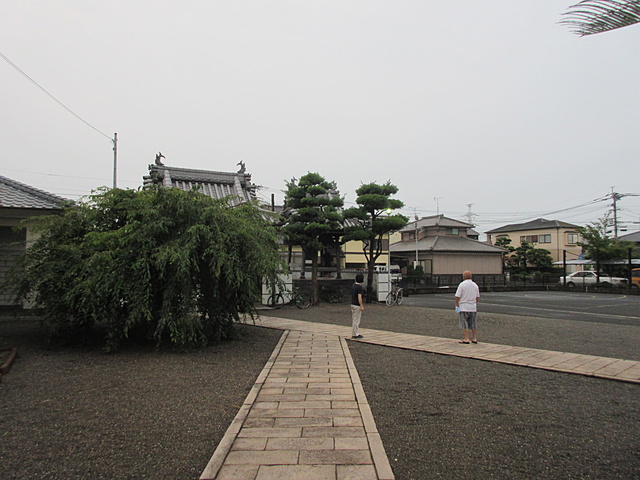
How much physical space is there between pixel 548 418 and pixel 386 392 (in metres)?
1.82

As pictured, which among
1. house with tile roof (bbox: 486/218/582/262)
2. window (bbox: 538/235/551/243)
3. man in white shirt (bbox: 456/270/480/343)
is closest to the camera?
man in white shirt (bbox: 456/270/480/343)

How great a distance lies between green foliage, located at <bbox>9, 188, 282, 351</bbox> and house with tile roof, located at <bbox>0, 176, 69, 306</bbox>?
1.43 meters

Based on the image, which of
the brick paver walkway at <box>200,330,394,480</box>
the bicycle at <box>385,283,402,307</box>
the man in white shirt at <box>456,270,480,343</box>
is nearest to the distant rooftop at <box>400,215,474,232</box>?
the bicycle at <box>385,283,402,307</box>

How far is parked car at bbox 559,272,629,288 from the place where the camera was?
3070 cm

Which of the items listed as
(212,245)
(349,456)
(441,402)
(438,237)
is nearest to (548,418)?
(441,402)

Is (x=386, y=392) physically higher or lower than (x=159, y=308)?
lower

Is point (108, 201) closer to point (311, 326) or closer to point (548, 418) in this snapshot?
point (311, 326)

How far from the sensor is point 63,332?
7.87 m

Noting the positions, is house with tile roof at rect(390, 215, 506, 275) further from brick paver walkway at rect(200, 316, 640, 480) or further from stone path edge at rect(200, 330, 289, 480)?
stone path edge at rect(200, 330, 289, 480)

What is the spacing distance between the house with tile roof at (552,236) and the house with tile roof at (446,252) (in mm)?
11457

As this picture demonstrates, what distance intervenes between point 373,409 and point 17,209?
9.10 m

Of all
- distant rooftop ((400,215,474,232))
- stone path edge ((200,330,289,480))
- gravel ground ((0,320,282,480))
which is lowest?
gravel ground ((0,320,282,480))

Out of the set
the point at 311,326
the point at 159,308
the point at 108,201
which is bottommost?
the point at 311,326

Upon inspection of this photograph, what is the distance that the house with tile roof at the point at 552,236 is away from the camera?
45.5 meters
